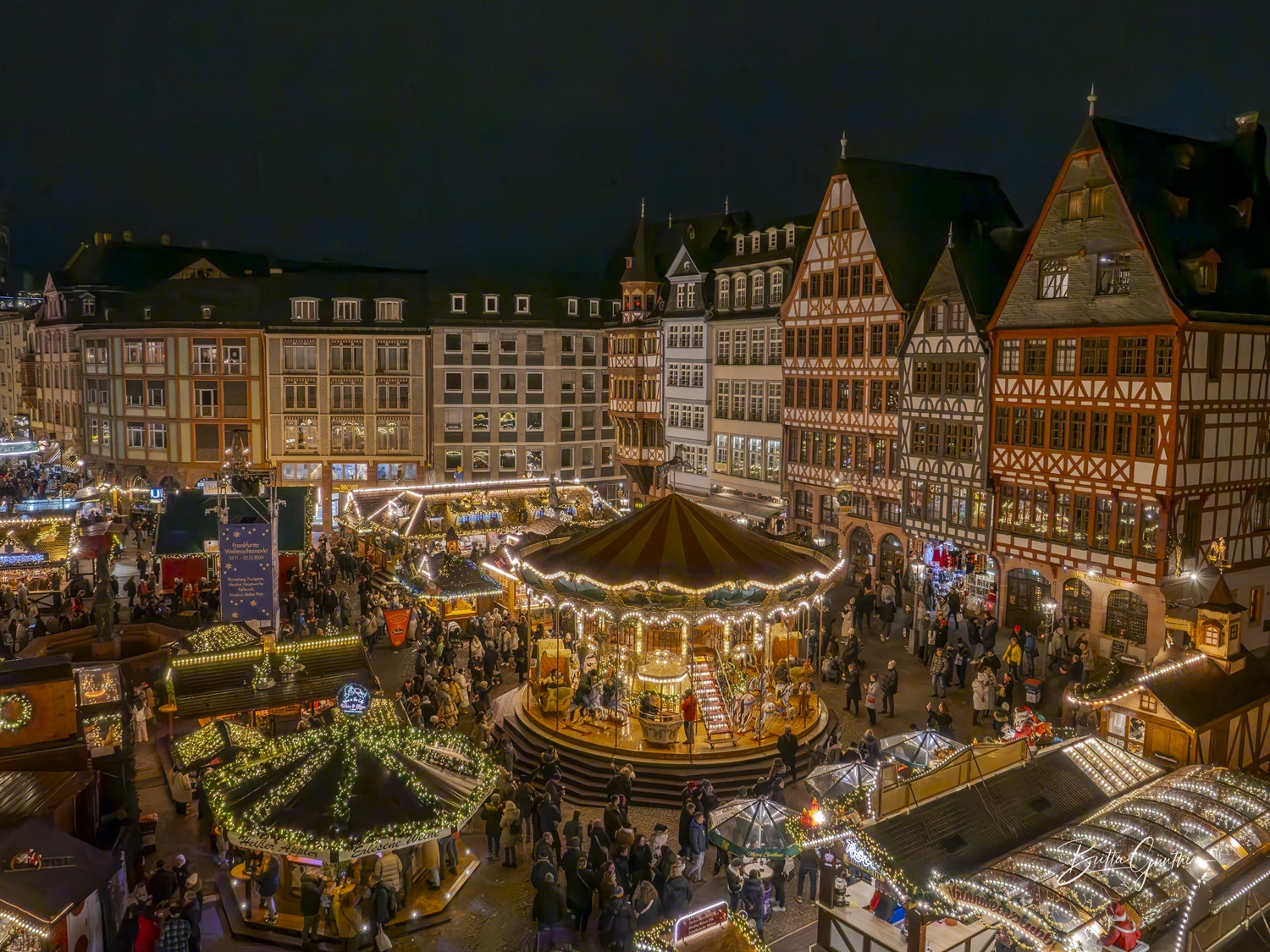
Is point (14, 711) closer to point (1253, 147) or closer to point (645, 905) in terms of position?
point (645, 905)

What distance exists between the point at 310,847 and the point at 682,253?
3253 cm

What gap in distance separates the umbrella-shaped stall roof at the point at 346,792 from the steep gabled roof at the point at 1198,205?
19.5m

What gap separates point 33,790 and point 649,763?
9.62 meters

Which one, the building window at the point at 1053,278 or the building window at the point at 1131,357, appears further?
the building window at the point at 1053,278

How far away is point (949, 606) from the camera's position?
27.0 m

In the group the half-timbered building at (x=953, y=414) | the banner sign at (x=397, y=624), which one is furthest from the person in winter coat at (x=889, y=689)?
the banner sign at (x=397, y=624)

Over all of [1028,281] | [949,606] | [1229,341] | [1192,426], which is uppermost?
[1028,281]

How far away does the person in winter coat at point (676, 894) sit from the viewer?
12.3 meters

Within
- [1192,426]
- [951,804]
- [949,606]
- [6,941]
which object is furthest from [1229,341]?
[6,941]

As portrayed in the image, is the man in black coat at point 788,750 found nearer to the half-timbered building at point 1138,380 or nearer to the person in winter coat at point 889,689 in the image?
the person in winter coat at point 889,689

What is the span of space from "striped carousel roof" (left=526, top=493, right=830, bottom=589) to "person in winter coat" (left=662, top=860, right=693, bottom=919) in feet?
22.6

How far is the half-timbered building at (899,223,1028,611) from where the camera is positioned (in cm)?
2780

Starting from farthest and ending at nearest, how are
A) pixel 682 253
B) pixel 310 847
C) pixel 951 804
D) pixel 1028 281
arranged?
pixel 682 253
pixel 1028 281
pixel 310 847
pixel 951 804

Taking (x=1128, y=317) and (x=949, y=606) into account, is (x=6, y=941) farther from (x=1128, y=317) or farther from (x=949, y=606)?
(x=1128, y=317)
